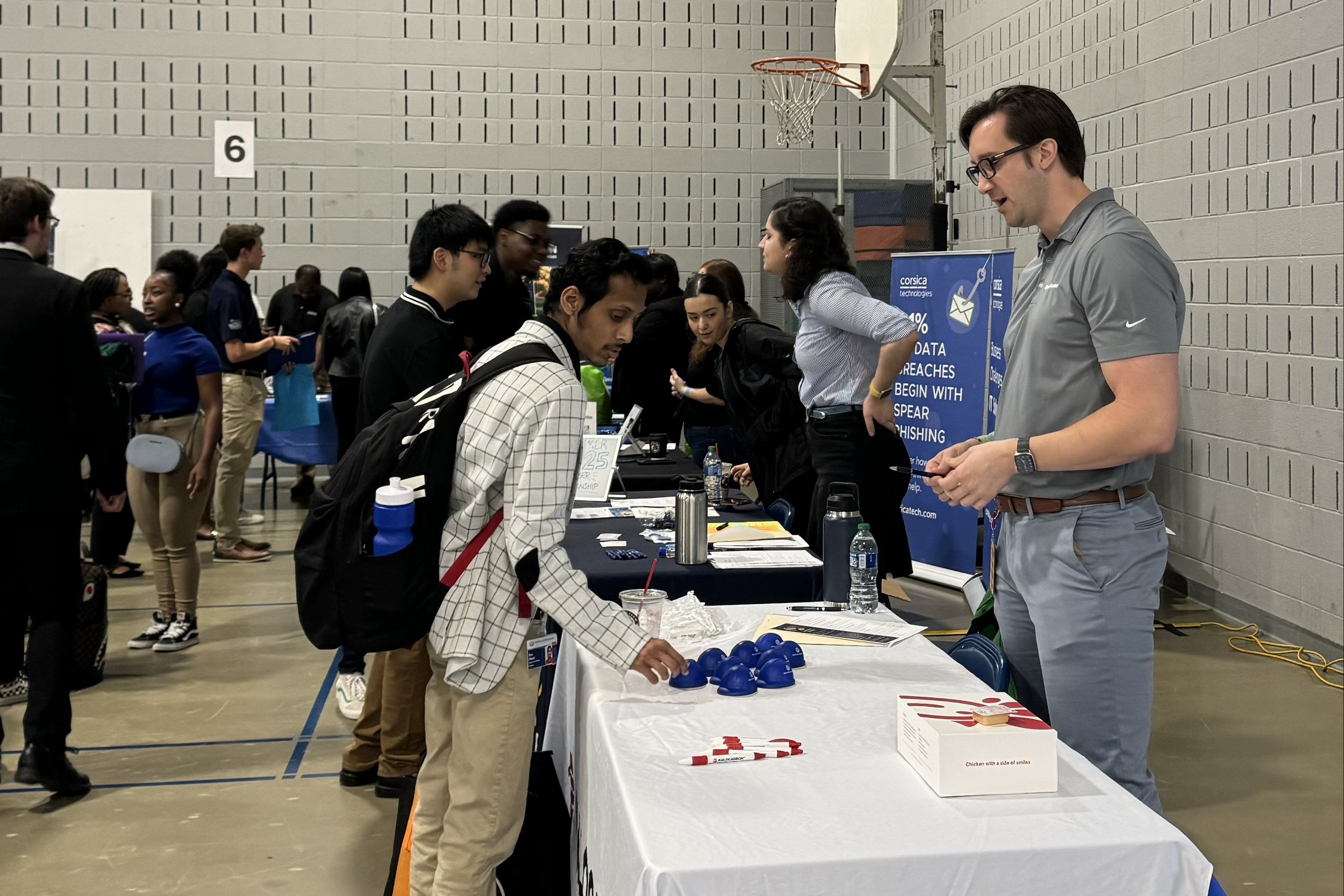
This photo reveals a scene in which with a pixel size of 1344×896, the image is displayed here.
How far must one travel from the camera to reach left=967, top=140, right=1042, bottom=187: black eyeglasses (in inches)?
80.1

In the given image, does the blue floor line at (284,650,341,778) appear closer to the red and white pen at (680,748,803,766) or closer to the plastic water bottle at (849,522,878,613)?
the plastic water bottle at (849,522,878,613)

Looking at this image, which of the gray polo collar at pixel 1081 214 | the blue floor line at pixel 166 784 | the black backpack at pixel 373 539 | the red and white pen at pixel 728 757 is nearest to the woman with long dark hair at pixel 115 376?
the blue floor line at pixel 166 784

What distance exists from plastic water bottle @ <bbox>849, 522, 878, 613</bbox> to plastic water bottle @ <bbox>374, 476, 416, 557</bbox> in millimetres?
1030

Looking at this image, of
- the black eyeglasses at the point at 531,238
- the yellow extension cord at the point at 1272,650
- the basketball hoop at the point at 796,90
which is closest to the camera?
the black eyeglasses at the point at 531,238

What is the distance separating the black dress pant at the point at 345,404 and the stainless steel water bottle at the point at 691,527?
15.9ft

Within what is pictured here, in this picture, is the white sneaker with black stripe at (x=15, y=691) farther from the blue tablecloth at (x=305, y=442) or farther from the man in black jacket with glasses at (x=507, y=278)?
the blue tablecloth at (x=305, y=442)

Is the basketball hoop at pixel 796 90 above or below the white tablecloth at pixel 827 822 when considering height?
above

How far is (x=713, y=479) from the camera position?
12.7ft

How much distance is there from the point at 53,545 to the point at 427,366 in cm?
115

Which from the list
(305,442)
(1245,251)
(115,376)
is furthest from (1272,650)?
(305,442)

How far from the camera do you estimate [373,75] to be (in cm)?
930

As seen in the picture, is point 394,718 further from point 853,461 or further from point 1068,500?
point 1068,500

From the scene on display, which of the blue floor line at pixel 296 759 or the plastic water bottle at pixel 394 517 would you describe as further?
the blue floor line at pixel 296 759

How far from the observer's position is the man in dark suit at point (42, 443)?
126 inches
